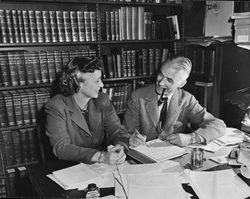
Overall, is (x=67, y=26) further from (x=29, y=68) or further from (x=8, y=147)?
(x=8, y=147)

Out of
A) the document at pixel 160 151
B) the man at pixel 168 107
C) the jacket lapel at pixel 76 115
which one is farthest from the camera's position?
the man at pixel 168 107

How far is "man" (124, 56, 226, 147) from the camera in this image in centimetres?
205

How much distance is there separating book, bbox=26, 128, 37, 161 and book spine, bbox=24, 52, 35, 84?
1.47ft

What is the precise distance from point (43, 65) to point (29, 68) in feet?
0.41

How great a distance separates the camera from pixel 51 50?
2.59 meters

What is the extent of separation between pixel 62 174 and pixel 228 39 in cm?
196

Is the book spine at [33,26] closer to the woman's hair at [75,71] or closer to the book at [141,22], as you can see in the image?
the woman's hair at [75,71]

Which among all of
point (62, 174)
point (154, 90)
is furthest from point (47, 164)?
point (154, 90)

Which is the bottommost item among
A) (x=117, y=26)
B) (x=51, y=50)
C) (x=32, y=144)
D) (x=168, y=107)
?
(x=32, y=144)

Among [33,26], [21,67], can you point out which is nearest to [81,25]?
[33,26]

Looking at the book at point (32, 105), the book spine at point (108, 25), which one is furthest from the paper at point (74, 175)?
the book spine at point (108, 25)

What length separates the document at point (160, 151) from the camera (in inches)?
61.8

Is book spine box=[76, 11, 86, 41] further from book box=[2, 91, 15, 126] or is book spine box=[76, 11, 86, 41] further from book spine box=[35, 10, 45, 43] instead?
book box=[2, 91, 15, 126]

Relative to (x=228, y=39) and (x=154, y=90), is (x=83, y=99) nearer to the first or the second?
(x=154, y=90)
